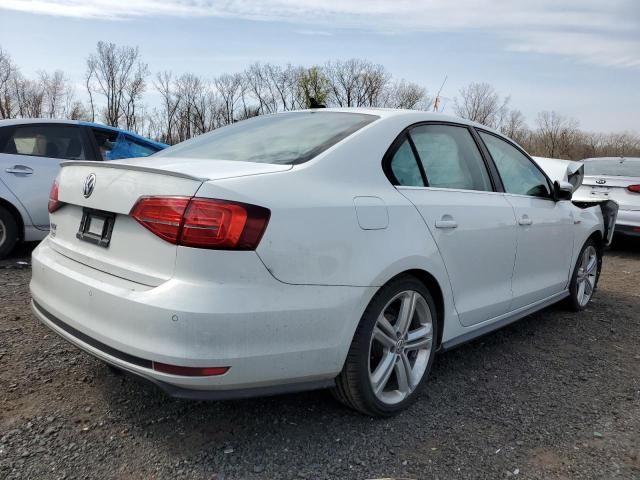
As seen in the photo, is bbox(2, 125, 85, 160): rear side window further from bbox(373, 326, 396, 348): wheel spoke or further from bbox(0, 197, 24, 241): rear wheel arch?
bbox(373, 326, 396, 348): wheel spoke

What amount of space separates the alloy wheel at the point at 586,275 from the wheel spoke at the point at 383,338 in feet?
9.15

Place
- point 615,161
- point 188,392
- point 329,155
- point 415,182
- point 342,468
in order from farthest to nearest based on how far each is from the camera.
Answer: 1. point 615,161
2. point 415,182
3. point 329,155
4. point 342,468
5. point 188,392

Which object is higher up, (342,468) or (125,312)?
(125,312)

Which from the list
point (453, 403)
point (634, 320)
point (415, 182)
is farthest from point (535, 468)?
point (634, 320)

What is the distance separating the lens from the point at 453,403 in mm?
2895

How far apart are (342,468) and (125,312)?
1.11 metres

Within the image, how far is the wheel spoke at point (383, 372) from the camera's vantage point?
2.55 m

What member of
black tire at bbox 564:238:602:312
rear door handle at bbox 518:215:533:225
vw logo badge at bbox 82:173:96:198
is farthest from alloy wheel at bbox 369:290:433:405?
black tire at bbox 564:238:602:312

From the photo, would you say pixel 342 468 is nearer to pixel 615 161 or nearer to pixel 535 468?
pixel 535 468

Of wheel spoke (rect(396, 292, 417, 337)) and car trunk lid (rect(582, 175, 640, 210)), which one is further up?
car trunk lid (rect(582, 175, 640, 210))

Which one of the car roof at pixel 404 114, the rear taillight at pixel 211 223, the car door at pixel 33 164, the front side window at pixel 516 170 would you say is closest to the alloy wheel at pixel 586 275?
the front side window at pixel 516 170

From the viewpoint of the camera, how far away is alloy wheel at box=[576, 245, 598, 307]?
4727mm

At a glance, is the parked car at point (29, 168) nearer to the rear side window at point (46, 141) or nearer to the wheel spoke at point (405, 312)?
the rear side window at point (46, 141)

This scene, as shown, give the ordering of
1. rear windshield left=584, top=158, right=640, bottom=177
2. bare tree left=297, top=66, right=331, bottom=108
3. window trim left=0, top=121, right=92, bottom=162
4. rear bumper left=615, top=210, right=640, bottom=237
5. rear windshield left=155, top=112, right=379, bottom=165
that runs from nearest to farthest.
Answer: rear windshield left=155, top=112, right=379, bottom=165 < window trim left=0, top=121, right=92, bottom=162 < rear bumper left=615, top=210, right=640, bottom=237 < rear windshield left=584, top=158, right=640, bottom=177 < bare tree left=297, top=66, right=331, bottom=108
